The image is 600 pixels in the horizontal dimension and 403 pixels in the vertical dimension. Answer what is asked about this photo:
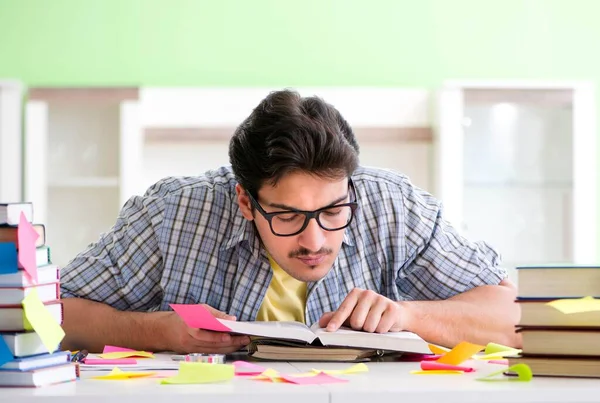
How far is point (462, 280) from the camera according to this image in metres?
2.29

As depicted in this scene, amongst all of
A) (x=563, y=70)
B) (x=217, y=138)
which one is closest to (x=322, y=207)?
(x=217, y=138)

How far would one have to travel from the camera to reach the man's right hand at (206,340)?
6.01 ft

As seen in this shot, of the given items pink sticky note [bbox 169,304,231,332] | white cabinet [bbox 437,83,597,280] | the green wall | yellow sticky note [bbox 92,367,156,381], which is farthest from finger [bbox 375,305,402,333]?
the green wall

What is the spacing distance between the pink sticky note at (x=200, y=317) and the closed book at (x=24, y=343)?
39cm

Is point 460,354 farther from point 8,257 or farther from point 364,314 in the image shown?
point 8,257

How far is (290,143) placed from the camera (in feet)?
6.61

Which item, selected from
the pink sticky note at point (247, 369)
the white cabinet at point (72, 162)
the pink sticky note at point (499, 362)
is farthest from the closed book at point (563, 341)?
the white cabinet at point (72, 162)

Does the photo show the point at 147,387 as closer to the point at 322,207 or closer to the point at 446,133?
the point at 322,207

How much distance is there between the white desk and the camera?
3.95ft

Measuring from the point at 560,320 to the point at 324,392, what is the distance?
1.27ft

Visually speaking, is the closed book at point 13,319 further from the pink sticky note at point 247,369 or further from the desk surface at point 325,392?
the pink sticky note at point 247,369

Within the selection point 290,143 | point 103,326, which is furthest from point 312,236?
point 103,326

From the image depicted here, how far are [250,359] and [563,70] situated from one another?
3131 mm

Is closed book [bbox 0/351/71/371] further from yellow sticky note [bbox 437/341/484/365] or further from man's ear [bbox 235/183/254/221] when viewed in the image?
man's ear [bbox 235/183/254/221]
